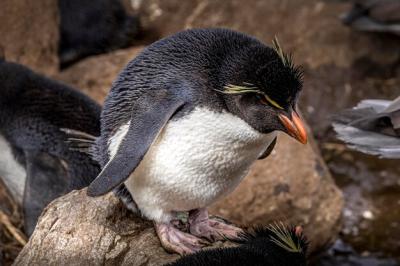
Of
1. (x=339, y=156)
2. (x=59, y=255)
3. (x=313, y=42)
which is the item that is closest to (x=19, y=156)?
(x=59, y=255)

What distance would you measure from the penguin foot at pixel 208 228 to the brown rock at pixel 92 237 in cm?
6

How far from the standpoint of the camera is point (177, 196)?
4.05 metres

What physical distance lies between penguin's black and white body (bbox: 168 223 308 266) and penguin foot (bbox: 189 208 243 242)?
23 cm

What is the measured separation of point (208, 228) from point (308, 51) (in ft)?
14.4

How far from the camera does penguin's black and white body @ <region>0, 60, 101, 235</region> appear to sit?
534 cm

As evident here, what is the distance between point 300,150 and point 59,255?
223 centimetres

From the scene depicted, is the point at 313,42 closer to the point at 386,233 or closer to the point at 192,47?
the point at 386,233

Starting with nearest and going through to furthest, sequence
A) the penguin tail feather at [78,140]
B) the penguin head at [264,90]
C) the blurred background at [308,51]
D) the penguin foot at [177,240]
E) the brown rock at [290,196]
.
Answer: the penguin head at [264,90]
the penguin foot at [177,240]
the penguin tail feather at [78,140]
the brown rock at [290,196]
the blurred background at [308,51]

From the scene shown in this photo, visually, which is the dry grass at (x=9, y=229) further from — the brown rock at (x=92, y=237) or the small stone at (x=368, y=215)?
the small stone at (x=368, y=215)

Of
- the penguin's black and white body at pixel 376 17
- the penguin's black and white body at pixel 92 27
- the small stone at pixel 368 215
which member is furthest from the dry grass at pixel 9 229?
the penguin's black and white body at pixel 376 17

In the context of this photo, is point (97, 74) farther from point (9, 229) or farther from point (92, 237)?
point (92, 237)

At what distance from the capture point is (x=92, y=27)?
8.33 meters

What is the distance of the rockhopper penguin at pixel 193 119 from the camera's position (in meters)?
3.85

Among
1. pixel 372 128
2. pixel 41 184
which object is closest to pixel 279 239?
pixel 372 128
